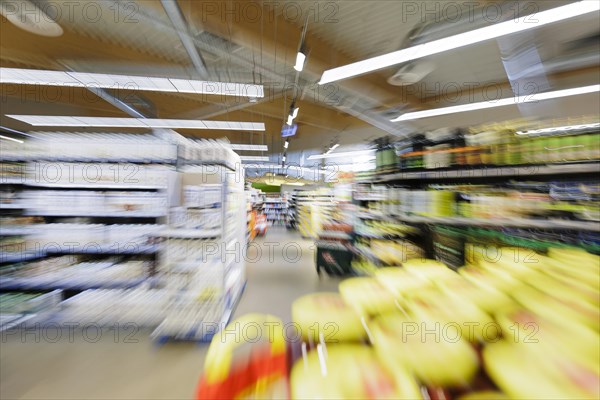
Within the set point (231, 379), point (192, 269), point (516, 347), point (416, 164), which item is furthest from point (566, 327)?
point (192, 269)

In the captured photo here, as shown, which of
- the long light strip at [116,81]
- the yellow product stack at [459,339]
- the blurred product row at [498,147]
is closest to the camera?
the yellow product stack at [459,339]

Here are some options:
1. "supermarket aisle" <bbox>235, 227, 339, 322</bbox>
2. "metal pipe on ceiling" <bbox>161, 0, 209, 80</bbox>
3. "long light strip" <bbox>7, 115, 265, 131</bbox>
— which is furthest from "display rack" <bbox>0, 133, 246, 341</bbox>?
"long light strip" <bbox>7, 115, 265, 131</bbox>

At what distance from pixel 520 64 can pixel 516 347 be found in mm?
5078

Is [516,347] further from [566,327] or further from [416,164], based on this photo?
[416,164]

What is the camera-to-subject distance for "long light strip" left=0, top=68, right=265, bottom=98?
364 centimetres

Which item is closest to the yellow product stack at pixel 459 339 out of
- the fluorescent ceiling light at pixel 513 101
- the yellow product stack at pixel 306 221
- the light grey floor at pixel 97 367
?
the light grey floor at pixel 97 367

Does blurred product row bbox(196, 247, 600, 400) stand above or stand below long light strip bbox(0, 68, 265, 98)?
below

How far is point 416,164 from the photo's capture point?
2.17 metres

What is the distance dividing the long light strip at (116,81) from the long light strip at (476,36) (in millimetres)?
1624

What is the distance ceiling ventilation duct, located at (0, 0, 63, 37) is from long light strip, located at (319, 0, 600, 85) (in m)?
3.60

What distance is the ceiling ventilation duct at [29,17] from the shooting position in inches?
105

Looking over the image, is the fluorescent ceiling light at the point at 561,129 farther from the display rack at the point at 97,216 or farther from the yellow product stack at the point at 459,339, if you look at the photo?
the display rack at the point at 97,216

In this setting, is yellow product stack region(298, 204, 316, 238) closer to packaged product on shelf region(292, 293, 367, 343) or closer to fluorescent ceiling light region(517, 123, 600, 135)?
fluorescent ceiling light region(517, 123, 600, 135)

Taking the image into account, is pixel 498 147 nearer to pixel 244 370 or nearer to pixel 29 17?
pixel 244 370
